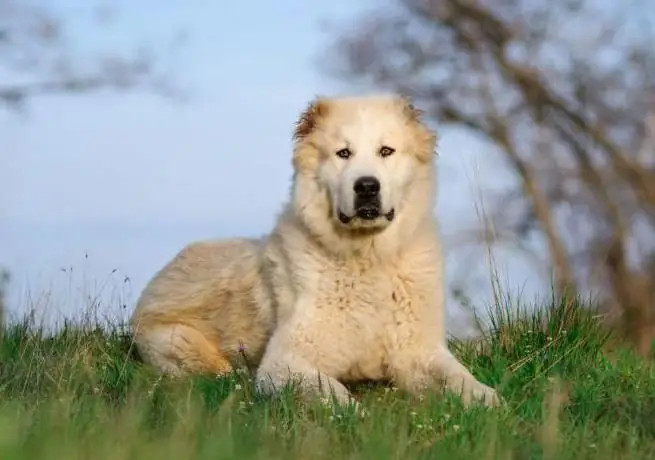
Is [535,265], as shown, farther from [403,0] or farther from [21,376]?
[21,376]

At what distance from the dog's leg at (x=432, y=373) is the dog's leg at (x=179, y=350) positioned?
4.05 feet

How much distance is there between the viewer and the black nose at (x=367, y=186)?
584 cm

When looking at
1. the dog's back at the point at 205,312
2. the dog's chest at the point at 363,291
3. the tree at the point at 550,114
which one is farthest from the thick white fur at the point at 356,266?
the tree at the point at 550,114

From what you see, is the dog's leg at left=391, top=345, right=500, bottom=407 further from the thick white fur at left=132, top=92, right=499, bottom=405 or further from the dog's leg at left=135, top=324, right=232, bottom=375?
the dog's leg at left=135, top=324, right=232, bottom=375

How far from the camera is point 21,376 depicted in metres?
5.98

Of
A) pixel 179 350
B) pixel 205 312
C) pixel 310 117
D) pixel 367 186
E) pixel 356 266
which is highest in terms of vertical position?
pixel 310 117

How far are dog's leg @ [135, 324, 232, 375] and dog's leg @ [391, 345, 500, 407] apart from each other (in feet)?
4.05

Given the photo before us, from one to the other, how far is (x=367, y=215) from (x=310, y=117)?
29.3 inches

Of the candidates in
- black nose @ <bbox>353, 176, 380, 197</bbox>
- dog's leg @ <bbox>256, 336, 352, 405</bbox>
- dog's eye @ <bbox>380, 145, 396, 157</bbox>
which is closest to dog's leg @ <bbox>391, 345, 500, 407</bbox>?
dog's leg @ <bbox>256, 336, 352, 405</bbox>

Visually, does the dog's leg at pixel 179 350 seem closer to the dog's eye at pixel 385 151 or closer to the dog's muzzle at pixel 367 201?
the dog's muzzle at pixel 367 201

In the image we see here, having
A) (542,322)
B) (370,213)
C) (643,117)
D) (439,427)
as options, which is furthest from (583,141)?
(439,427)

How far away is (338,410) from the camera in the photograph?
4.82 meters

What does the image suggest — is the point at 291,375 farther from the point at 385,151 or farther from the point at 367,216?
the point at 385,151

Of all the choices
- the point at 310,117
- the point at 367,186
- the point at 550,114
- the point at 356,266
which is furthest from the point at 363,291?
the point at 550,114
